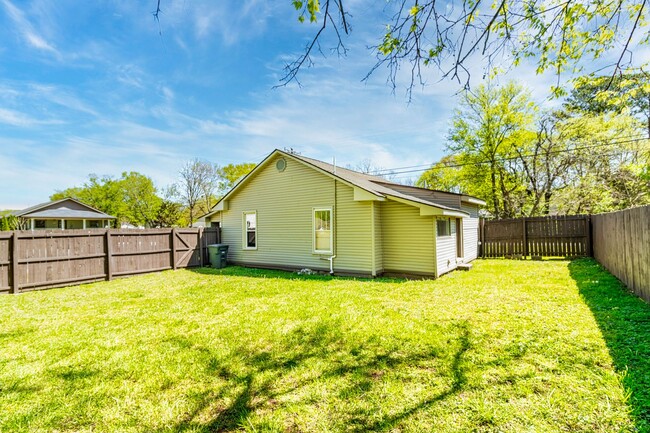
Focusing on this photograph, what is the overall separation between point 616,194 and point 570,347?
1702 cm

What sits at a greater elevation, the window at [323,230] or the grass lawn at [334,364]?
the window at [323,230]

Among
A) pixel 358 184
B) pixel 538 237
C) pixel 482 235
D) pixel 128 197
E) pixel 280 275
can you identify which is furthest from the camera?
pixel 128 197

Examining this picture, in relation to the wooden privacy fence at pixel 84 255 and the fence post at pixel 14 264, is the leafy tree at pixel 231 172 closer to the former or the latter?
the wooden privacy fence at pixel 84 255

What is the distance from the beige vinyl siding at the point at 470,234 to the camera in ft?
39.0

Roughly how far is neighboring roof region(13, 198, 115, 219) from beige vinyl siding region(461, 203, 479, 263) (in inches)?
1160

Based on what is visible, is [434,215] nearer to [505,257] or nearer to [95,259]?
[505,257]

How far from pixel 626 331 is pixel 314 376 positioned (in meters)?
4.30

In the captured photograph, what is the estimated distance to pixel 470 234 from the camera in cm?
1265

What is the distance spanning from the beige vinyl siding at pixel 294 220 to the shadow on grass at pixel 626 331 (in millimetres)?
5373

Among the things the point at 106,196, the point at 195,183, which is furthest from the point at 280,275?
the point at 106,196

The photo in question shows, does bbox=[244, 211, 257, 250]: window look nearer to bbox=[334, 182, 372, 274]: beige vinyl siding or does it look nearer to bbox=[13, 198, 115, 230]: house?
bbox=[334, 182, 372, 274]: beige vinyl siding

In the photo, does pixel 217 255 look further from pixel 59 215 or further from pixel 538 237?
pixel 59 215

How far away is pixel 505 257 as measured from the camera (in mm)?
13102

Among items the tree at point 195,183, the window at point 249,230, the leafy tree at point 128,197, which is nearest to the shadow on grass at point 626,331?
the window at point 249,230
